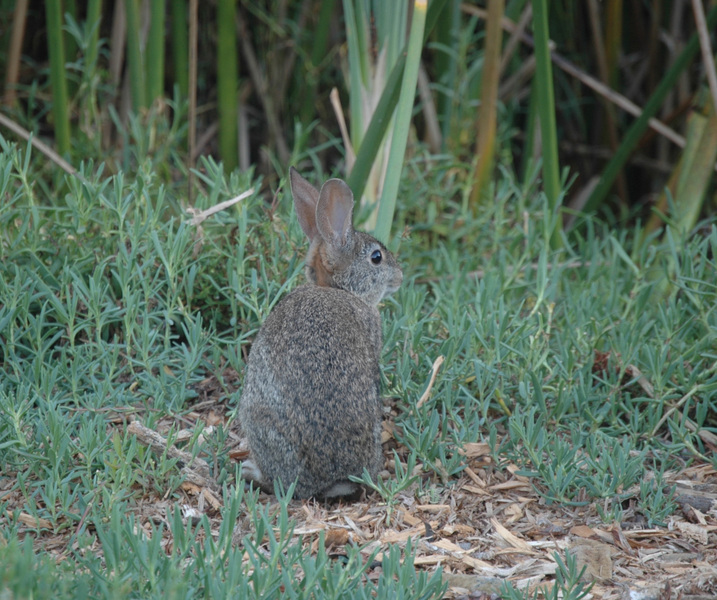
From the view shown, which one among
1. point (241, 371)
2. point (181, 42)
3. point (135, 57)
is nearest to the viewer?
point (241, 371)

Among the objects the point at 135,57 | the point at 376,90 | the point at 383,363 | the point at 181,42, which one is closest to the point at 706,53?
the point at 376,90

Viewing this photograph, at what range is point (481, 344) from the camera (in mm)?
4016

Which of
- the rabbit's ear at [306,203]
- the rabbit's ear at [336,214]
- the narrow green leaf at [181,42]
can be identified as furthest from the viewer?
the narrow green leaf at [181,42]

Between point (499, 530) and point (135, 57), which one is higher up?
point (135, 57)

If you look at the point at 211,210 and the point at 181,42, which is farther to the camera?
the point at 181,42

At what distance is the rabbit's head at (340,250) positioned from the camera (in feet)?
13.6

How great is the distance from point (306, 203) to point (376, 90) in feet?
3.44

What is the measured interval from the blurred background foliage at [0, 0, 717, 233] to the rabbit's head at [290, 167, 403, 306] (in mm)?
475

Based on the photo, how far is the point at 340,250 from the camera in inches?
165

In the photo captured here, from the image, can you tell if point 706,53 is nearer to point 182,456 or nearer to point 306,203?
point 306,203

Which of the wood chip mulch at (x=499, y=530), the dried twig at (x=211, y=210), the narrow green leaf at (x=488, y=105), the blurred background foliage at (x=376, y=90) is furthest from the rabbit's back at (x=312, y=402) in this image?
the narrow green leaf at (x=488, y=105)

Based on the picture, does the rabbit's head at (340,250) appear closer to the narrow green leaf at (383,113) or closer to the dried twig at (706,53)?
the narrow green leaf at (383,113)

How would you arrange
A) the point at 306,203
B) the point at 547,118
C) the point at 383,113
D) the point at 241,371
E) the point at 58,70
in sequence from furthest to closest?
the point at 58,70
the point at 547,118
the point at 383,113
the point at 306,203
the point at 241,371

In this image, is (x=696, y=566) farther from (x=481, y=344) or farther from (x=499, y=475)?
(x=481, y=344)
